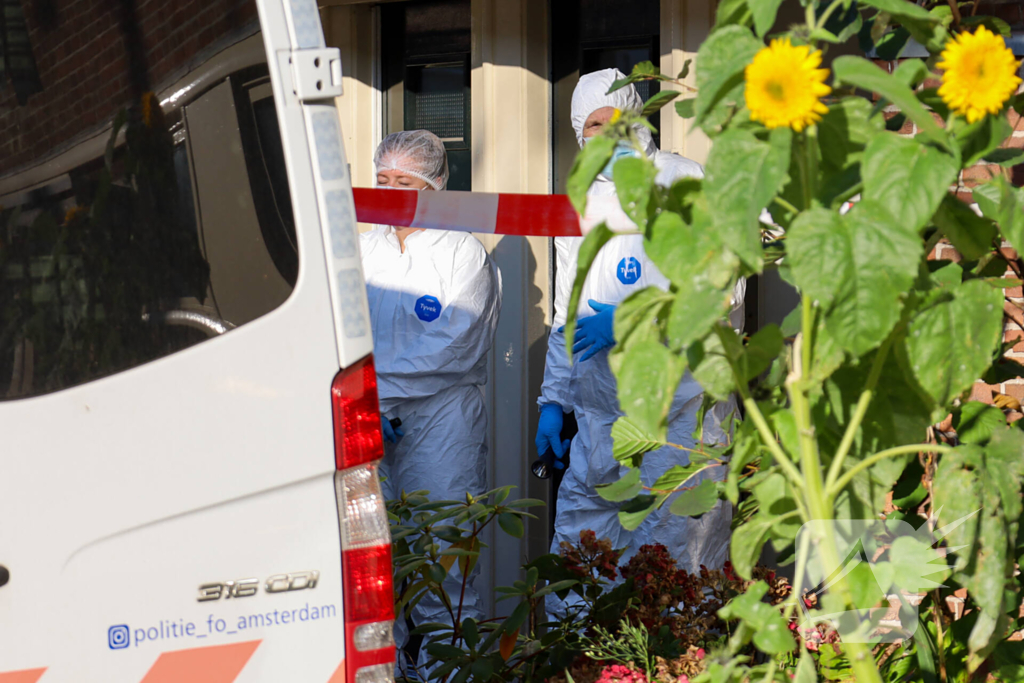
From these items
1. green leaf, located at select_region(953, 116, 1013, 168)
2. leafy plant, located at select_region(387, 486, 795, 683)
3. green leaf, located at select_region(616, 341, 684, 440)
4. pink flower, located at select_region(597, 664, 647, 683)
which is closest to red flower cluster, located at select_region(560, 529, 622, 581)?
leafy plant, located at select_region(387, 486, 795, 683)

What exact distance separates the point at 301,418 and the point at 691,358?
1.70 feet

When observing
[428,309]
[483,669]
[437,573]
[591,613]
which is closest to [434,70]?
[428,309]

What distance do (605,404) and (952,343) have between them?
2384 millimetres

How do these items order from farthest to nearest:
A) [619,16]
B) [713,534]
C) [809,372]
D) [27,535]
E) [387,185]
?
[619,16]
[387,185]
[713,534]
[27,535]
[809,372]

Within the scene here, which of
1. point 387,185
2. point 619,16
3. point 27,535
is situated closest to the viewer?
point 27,535

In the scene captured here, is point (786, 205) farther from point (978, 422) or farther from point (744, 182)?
point (978, 422)

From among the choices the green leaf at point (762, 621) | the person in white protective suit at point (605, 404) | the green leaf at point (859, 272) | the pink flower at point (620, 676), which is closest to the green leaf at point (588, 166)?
the green leaf at point (859, 272)

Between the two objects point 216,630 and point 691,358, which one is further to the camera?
point 216,630

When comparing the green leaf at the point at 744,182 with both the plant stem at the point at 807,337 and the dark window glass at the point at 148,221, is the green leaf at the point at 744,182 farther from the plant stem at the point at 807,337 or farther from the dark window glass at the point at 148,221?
the dark window glass at the point at 148,221

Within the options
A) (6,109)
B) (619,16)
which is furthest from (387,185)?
(6,109)

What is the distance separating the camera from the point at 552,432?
11.3ft

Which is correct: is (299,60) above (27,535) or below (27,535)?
above

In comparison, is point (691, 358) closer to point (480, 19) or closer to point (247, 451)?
point (247, 451)

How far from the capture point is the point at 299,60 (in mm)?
1220
